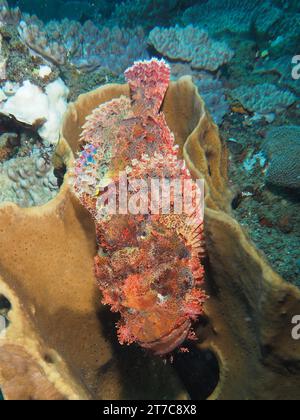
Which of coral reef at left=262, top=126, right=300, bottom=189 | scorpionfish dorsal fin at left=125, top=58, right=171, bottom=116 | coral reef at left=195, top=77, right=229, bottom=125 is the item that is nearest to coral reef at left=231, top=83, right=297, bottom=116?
coral reef at left=195, top=77, right=229, bottom=125

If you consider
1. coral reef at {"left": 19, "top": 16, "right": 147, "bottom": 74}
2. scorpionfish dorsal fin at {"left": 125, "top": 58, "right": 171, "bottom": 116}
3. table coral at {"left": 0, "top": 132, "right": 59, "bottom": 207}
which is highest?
coral reef at {"left": 19, "top": 16, "right": 147, "bottom": 74}

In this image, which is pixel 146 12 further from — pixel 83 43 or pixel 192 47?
pixel 83 43

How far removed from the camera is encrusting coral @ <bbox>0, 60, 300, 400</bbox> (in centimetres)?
219

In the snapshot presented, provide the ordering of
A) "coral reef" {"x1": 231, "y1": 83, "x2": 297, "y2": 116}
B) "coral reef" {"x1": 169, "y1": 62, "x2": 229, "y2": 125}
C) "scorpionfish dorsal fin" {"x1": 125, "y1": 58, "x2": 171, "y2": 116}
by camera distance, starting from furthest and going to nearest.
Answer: "coral reef" {"x1": 169, "y1": 62, "x2": 229, "y2": 125}
"coral reef" {"x1": 231, "y1": 83, "x2": 297, "y2": 116}
"scorpionfish dorsal fin" {"x1": 125, "y1": 58, "x2": 171, "y2": 116}

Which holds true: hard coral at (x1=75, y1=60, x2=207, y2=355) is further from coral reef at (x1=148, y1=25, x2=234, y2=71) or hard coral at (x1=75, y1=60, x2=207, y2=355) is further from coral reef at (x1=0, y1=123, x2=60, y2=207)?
coral reef at (x1=148, y1=25, x2=234, y2=71)

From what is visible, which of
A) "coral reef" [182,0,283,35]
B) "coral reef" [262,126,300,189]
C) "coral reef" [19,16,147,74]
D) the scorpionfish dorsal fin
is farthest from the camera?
"coral reef" [182,0,283,35]

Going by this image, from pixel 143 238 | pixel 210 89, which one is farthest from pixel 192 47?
pixel 143 238

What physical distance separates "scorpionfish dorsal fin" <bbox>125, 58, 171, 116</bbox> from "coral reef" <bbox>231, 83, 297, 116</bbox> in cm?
204

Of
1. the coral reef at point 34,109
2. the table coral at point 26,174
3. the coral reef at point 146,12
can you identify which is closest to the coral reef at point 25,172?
the table coral at point 26,174

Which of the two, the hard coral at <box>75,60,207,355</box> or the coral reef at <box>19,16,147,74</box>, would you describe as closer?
the hard coral at <box>75,60,207,355</box>

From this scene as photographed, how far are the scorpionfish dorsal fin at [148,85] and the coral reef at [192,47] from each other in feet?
9.00

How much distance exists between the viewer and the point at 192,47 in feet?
22.3

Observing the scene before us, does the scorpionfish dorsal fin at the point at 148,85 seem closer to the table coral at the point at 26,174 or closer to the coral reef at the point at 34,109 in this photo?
the coral reef at the point at 34,109

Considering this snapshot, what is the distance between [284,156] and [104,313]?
9.44 feet
